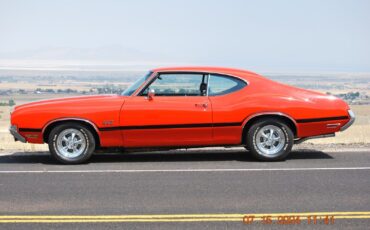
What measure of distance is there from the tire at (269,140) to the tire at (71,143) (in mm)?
2576

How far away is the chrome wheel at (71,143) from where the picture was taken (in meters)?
10.6

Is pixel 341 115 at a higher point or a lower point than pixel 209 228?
higher

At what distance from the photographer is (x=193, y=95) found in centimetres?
1082

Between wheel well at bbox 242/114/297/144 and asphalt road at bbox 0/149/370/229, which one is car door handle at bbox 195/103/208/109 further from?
asphalt road at bbox 0/149/370/229

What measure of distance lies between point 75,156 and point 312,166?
3.74 metres

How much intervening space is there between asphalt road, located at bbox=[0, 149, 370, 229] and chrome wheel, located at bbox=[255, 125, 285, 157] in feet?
0.89

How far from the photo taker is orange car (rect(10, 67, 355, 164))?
34.7ft

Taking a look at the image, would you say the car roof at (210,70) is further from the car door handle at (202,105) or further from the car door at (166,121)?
the car door handle at (202,105)

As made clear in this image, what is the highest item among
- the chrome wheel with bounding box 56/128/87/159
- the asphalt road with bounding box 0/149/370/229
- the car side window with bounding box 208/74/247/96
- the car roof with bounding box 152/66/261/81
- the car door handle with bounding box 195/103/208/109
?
the car roof with bounding box 152/66/261/81

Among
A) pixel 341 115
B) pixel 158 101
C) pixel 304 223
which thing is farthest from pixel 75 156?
pixel 304 223

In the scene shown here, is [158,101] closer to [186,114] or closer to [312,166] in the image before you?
[186,114]

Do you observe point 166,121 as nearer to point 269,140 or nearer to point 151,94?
point 151,94

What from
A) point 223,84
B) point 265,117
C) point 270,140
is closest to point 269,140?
point 270,140
